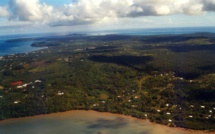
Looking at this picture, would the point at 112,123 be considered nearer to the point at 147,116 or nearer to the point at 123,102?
the point at 147,116

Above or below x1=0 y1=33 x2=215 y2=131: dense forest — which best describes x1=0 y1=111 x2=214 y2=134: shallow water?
below

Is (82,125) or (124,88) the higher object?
(124,88)

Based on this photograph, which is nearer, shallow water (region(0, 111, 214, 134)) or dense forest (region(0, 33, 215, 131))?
shallow water (region(0, 111, 214, 134))

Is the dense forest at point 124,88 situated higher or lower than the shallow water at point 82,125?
higher

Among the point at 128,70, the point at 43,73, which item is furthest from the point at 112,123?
the point at 43,73

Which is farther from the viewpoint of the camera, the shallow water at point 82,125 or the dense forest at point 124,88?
the dense forest at point 124,88
